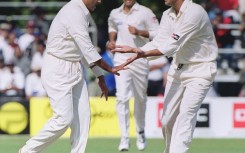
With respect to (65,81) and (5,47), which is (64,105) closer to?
(65,81)

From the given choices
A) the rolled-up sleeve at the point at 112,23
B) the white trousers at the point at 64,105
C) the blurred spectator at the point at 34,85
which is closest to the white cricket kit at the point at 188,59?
the white trousers at the point at 64,105

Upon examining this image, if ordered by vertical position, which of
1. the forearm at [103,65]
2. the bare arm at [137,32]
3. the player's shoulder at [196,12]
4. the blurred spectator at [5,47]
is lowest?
the blurred spectator at [5,47]

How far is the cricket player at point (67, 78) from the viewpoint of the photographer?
35.3ft

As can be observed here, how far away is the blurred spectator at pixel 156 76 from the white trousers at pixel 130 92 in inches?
182

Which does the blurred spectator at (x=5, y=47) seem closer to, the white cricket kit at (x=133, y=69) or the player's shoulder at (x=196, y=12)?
the white cricket kit at (x=133, y=69)

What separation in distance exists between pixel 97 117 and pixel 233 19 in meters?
5.08

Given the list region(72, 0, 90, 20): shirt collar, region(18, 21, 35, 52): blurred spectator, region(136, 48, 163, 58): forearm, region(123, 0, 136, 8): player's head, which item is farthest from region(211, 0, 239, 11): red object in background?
region(136, 48, 163, 58): forearm

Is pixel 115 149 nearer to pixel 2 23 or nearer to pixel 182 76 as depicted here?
pixel 182 76

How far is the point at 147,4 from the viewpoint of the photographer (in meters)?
25.1

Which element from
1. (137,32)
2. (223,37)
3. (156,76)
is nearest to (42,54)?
(156,76)

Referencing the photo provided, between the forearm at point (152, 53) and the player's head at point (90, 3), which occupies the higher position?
the player's head at point (90, 3)

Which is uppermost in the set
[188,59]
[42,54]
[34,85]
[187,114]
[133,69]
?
[188,59]

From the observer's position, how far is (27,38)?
20906 millimetres

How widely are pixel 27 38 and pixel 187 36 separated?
10.7 meters
